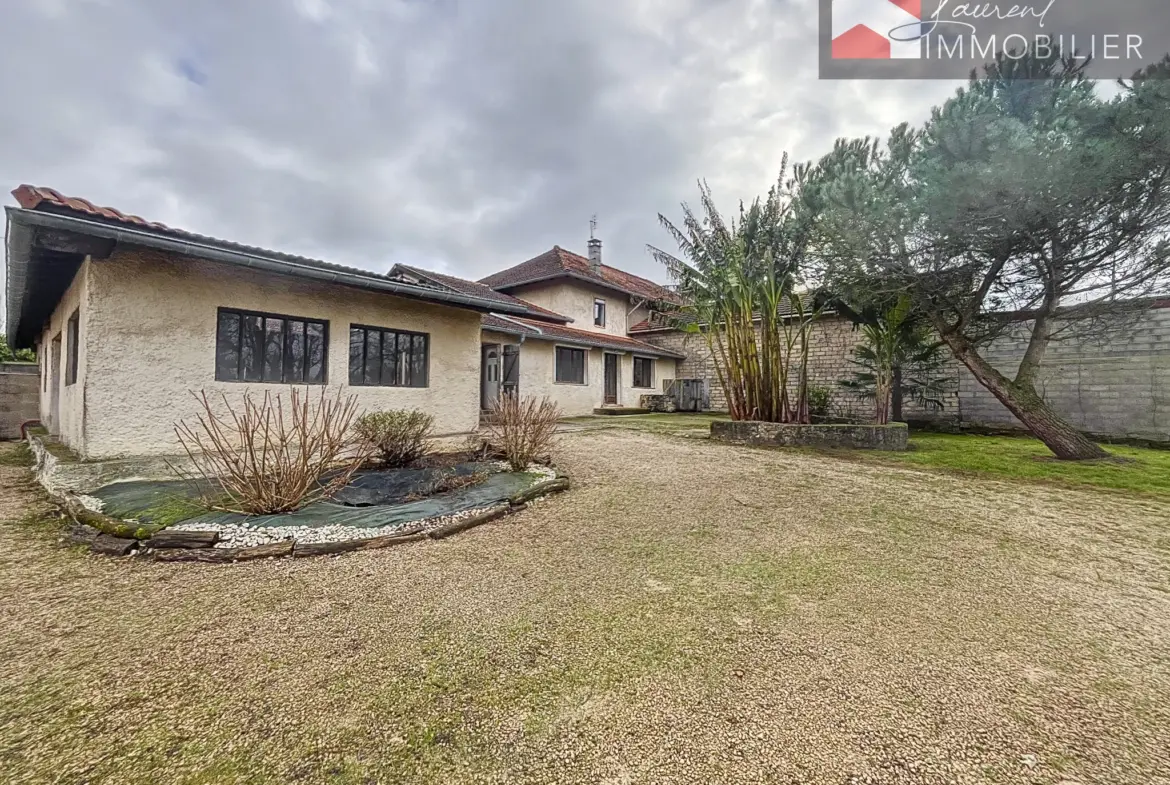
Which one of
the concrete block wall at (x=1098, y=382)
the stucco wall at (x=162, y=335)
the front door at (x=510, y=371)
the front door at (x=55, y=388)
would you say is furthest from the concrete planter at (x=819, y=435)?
the front door at (x=55, y=388)

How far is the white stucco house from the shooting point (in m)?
5.23

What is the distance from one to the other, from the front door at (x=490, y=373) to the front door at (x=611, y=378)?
16.8ft

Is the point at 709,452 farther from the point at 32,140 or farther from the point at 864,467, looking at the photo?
the point at 32,140

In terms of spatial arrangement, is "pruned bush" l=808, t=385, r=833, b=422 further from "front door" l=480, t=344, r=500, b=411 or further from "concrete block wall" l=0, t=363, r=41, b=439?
"concrete block wall" l=0, t=363, r=41, b=439

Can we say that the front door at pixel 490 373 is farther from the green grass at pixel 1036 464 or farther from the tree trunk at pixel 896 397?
the tree trunk at pixel 896 397

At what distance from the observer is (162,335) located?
224 inches

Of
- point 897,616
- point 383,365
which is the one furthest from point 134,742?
point 383,365

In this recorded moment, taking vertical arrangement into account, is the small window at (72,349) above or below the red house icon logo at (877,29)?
below

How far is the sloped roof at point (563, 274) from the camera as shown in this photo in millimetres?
18742

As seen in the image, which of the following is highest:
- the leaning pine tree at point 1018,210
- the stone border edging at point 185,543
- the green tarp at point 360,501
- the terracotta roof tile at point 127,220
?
the leaning pine tree at point 1018,210

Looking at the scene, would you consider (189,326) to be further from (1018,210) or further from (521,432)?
(1018,210)

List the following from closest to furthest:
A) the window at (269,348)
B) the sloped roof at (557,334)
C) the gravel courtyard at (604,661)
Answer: the gravel courtyard at (604,661) < the window at (269,348) < the sloped roof at (557,334)

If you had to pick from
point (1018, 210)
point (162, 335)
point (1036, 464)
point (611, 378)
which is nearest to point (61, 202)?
point (162, 335)

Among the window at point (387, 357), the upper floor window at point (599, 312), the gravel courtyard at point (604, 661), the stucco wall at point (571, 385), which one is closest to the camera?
the gravel courtyard at point (604, 661)
